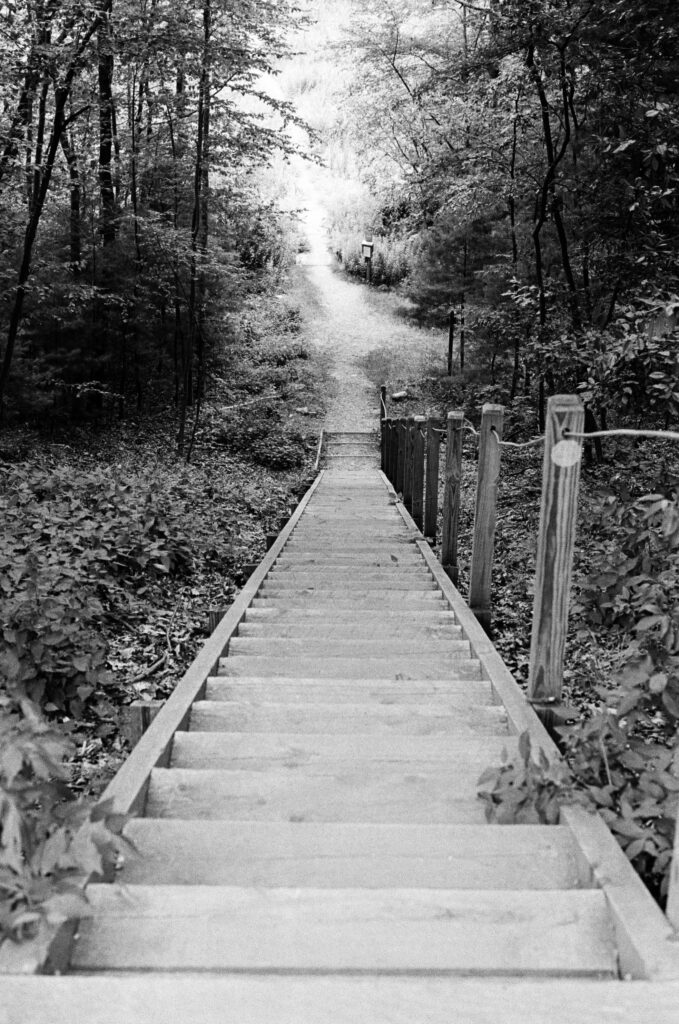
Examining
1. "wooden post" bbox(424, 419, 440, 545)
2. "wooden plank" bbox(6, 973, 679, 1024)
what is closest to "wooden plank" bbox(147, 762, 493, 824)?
"wooden plank" bbox(6, 973, 679, 1024)

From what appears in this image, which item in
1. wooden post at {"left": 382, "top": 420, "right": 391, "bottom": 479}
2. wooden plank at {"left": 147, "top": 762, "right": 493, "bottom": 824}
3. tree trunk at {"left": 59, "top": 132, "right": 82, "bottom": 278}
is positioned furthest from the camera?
wooden post at {"left": 382, "top": 420, "right": 391, "bottom": 479}

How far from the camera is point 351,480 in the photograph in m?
14.7

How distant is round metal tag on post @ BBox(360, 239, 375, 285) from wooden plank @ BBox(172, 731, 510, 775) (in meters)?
30.2

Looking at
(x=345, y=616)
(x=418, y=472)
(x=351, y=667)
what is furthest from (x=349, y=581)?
(x=418, y=472)

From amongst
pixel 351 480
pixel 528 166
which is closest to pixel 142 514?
pixel 351 480

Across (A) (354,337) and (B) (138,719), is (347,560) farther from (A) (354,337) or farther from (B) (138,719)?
(A) (354,337)

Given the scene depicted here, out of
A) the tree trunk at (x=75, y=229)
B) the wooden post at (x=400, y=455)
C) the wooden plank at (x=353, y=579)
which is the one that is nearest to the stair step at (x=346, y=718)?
the wooden plank at (x=353, y=579)

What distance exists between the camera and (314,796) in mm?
2396

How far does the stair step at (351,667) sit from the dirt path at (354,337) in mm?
16605

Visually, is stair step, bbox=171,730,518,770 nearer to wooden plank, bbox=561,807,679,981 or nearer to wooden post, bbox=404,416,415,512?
wooden plank, bbox=561,807,679,981

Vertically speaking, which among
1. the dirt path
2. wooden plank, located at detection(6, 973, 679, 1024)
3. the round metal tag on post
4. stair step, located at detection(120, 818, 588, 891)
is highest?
the round metal tag on post

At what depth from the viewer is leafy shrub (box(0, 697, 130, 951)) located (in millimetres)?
1487

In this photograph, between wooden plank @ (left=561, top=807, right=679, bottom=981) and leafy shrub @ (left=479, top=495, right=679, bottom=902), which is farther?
leafy shrub @ (left=479, top=495, right=679, bottom=902)

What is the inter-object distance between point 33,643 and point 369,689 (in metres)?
1.93
